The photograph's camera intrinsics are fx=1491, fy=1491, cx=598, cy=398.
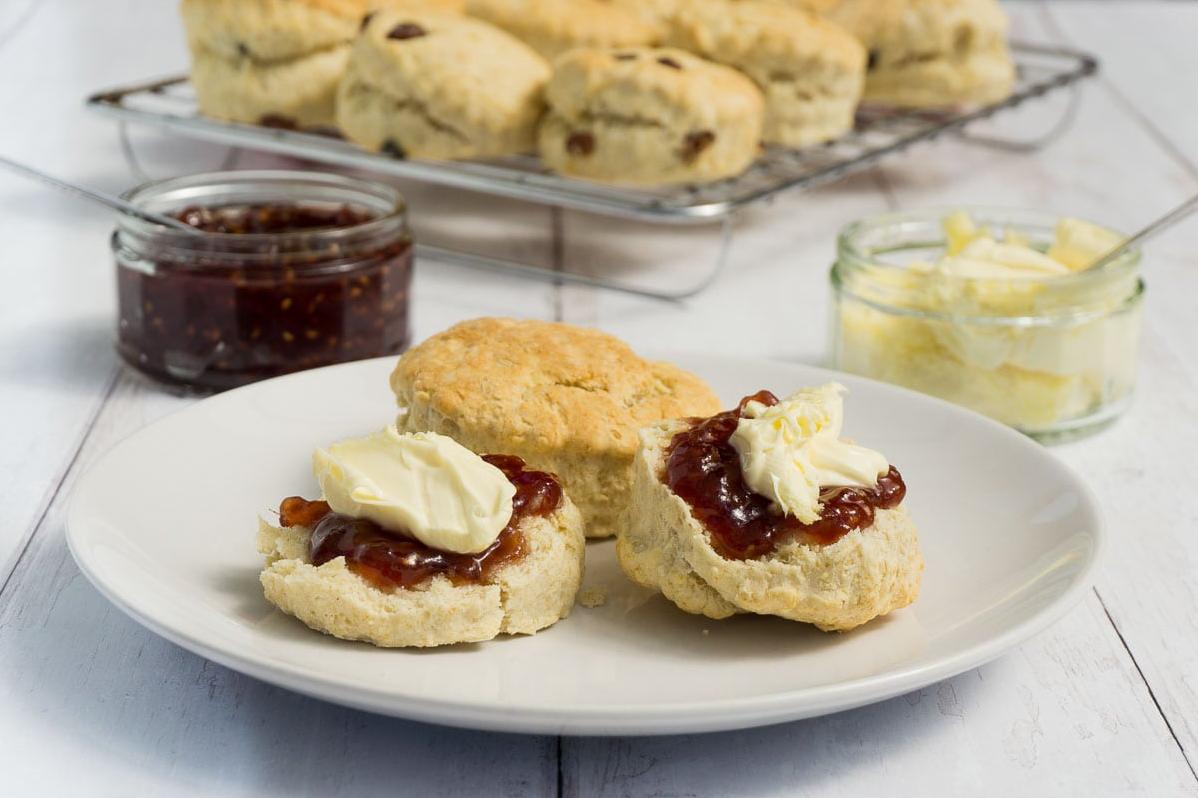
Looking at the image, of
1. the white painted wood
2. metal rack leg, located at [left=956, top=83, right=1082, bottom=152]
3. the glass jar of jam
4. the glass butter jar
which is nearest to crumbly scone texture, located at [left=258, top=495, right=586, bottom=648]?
the white painted wood

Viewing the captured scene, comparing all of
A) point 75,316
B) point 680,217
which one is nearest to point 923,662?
point 680,217

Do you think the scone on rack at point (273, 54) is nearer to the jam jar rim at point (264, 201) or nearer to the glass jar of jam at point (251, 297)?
the jam jar rim at point (264, 201)

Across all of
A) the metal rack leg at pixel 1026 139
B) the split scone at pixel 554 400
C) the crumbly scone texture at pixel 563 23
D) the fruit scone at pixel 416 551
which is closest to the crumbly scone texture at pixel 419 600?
the fruit scone at pixel 416 551

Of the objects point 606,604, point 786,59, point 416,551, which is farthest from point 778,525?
point 786,59

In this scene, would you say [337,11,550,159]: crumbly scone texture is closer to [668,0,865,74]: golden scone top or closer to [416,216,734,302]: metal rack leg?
[416,216,734,302]: metal rack leg

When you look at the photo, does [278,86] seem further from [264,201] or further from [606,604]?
[606,604]

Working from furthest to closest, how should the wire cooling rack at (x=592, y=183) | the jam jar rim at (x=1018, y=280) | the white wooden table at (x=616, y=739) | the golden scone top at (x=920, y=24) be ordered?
1. the golden scone top at (x=920, y=24)
2. the wire cooling rack at (x=592, y=183)
3. the jam jar rim at (x=1018, y=280)
4. the white wooden table at (x=616, y=739)
